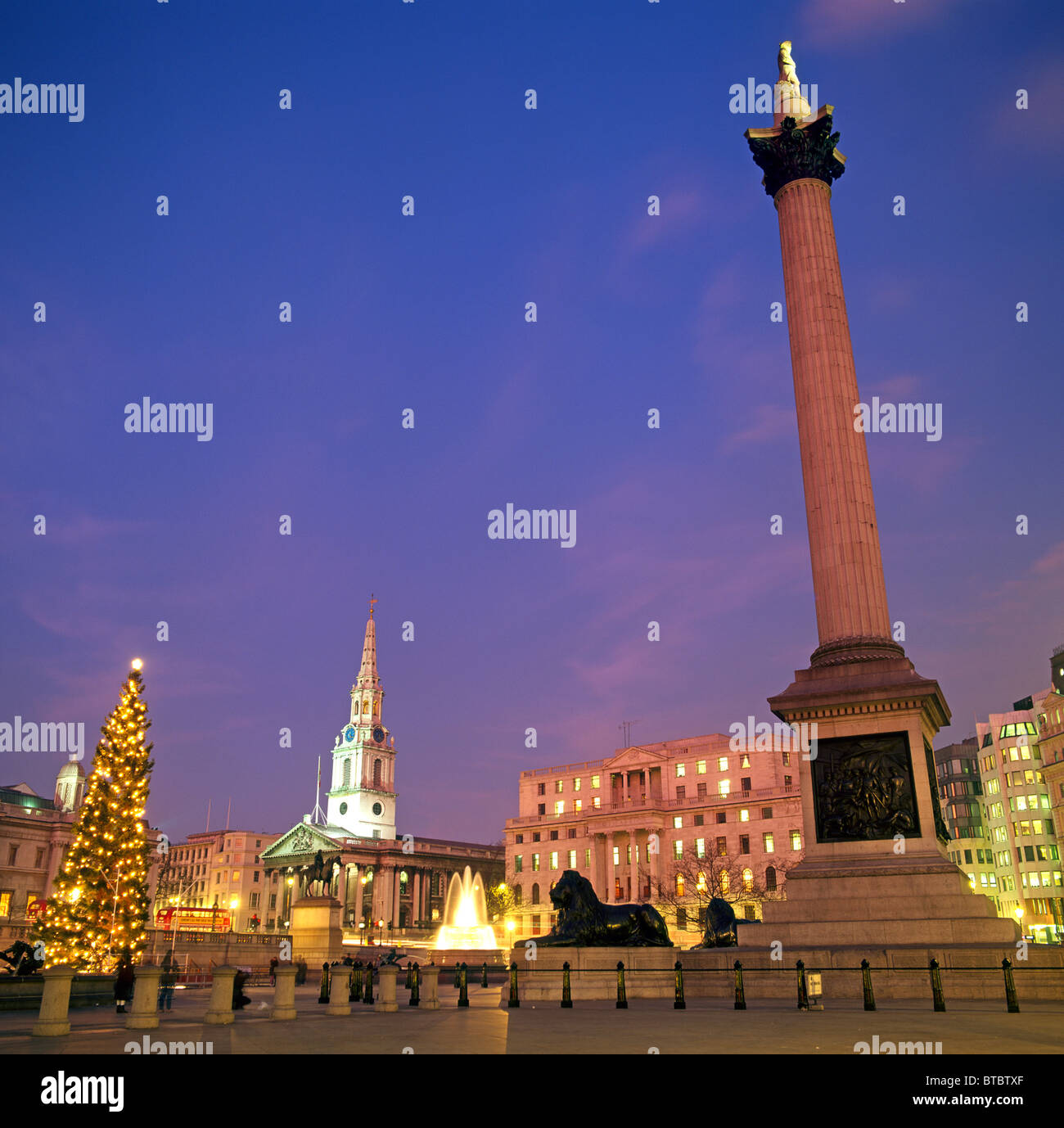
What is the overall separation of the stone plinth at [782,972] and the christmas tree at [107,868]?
72.4 ft

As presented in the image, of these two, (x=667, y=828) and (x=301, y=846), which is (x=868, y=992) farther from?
(x=301, y=846)

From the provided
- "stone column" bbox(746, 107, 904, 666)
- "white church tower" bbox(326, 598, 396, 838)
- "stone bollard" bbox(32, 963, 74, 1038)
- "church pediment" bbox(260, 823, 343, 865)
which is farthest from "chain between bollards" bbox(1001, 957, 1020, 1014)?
"white church tower" bbox(326, 598, 396, 838)

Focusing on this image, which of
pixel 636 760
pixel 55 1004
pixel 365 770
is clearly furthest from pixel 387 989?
pixel 365 770

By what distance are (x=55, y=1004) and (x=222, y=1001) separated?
289cm

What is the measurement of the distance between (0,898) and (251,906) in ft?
247

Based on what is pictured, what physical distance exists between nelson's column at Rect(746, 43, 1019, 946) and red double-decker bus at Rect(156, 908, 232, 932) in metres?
40.7

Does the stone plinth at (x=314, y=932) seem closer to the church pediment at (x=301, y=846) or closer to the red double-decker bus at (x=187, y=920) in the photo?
the red double-decker bus at (x=187, y=920)

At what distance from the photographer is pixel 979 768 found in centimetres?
10044

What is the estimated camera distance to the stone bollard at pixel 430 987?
2202 centimetres

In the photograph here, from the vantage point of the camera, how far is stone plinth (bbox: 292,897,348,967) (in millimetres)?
41781

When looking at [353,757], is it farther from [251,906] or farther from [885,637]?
[885,637]

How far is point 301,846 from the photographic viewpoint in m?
134

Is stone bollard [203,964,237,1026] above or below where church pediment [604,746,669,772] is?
below

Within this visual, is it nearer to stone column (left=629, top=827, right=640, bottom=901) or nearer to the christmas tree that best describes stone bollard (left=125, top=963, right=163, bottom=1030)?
the christmas tree
